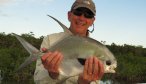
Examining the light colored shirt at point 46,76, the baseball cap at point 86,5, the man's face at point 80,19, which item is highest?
the baseball cap at point 86,5

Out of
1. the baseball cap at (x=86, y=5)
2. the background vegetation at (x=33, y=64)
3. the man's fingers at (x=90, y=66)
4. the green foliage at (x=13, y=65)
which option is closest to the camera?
the man's fingers at (x=90, y=66)

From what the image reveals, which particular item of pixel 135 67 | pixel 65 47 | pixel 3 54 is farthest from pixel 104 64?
pixel 135 67

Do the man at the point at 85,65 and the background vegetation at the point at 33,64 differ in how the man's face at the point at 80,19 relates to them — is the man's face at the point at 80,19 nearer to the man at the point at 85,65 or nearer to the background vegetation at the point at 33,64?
the man at the point at 85,65

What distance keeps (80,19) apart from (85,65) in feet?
2.56

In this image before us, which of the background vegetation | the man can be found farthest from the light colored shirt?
the background vegetation

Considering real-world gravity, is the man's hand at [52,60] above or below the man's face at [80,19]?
below

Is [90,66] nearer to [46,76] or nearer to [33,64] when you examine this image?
[46,76]

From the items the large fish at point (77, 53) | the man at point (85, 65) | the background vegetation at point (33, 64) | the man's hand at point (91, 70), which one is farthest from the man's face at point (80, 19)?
the background vegetation at point (33, 64)

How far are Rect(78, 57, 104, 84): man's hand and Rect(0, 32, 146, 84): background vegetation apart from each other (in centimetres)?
1290

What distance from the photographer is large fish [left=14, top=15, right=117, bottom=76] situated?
3211 millimetres

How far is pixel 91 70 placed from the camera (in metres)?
3.31

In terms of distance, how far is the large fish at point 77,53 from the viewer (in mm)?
3211

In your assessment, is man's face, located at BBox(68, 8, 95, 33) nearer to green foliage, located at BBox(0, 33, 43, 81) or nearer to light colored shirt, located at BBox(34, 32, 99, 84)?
light colored shirt, located at BBox(34, 32, 99, 84)

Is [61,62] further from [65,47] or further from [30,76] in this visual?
[30,76]
